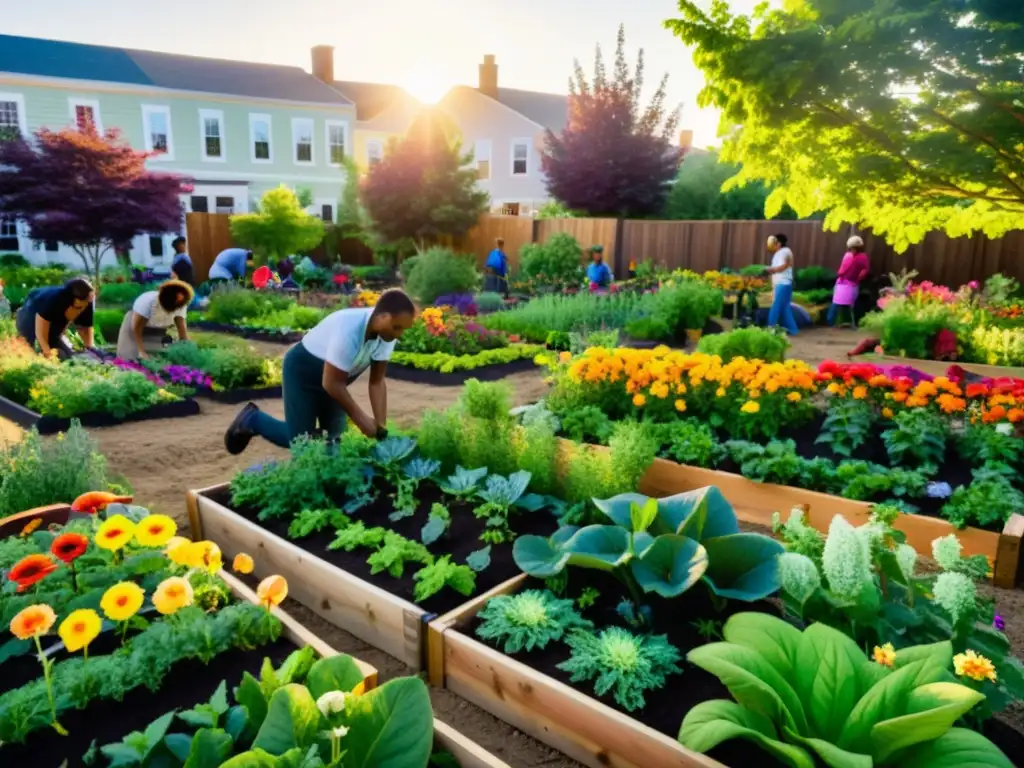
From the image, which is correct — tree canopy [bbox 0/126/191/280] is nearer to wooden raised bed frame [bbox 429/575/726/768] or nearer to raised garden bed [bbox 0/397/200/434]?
raised garden bed [bbox 0/397/200/434]

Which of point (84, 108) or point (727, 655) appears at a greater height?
point (84, 108)

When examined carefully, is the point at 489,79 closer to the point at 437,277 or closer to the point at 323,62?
the point at 323,62

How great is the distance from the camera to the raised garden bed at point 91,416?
6859 mm

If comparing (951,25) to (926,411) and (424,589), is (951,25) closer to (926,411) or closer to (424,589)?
(926,411)

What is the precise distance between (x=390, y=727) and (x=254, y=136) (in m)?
31.3

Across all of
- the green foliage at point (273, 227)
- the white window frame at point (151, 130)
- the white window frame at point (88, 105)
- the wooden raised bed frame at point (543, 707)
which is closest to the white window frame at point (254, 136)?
the white window frame at point (151, 130)

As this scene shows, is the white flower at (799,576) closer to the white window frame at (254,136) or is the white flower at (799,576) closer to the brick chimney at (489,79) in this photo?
the white window frame at (254,136)

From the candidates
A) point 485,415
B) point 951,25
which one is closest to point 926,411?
point 951,25

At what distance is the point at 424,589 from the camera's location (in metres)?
3.26

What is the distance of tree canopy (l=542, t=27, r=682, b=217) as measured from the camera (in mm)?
26906

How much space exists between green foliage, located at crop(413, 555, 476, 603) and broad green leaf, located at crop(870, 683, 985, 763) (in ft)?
5.77

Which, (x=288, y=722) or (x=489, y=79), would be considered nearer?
(x=288, y=722)

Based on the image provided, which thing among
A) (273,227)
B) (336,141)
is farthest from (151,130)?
(273,227)

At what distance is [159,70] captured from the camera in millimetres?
28266
